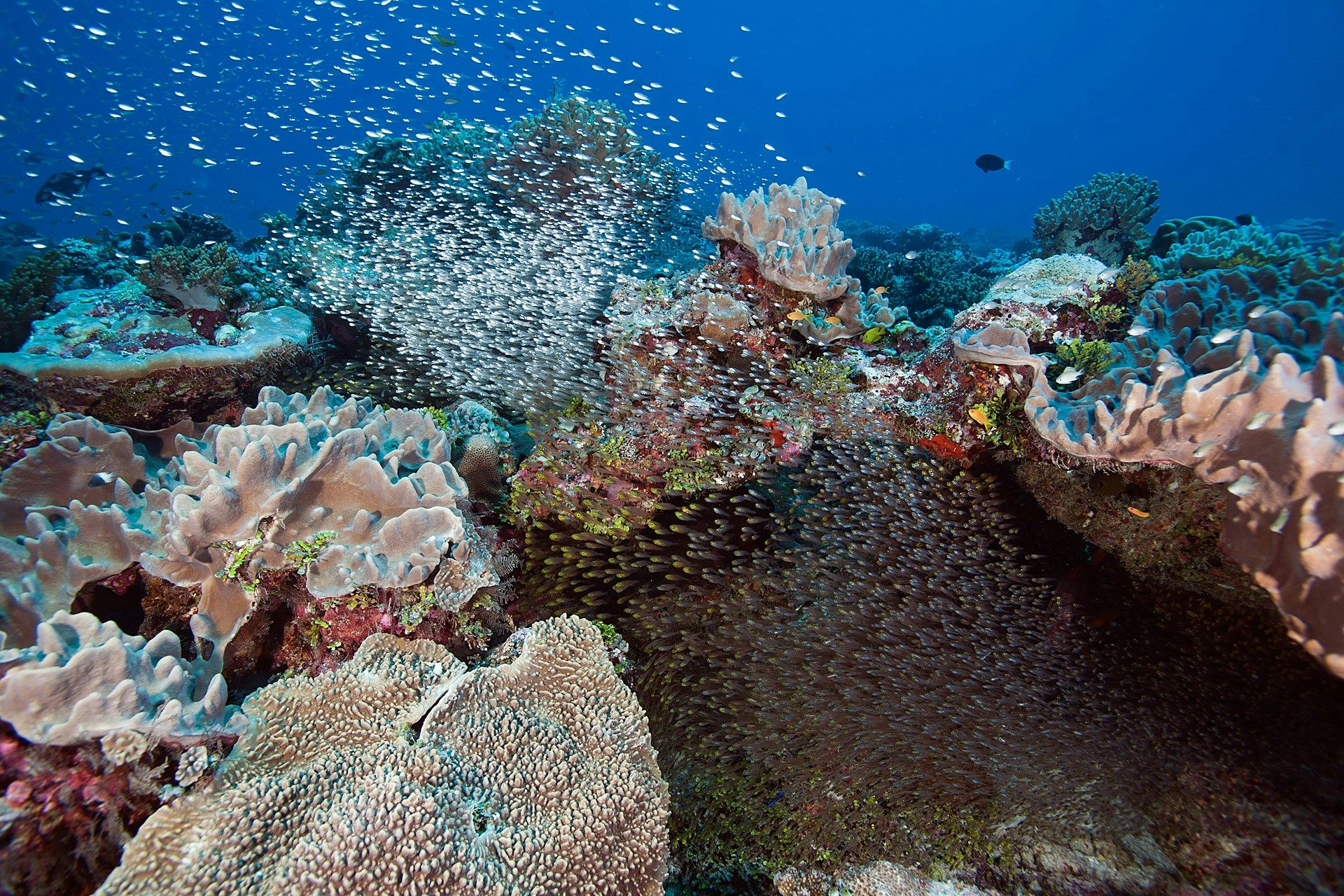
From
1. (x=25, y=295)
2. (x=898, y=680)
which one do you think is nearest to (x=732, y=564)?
(x=898, y=680)

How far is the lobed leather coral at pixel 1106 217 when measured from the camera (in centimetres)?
1075

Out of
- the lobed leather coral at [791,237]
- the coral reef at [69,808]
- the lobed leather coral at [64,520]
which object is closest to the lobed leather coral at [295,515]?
the lobed leather coral at [64,520]

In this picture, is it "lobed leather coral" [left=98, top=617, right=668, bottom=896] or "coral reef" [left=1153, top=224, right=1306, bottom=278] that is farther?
"coral reef" [left=1153, top=224, right=1306, bottom=278]

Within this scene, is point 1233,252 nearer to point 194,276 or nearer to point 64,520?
point 64,520

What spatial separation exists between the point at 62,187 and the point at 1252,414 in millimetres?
21628

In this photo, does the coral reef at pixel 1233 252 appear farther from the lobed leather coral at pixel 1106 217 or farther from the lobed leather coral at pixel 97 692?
the lobed leather coral at pixel 97 692

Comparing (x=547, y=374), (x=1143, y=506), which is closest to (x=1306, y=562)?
(x=1143, y=506)

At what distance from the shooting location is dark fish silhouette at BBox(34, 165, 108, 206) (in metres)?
13.0

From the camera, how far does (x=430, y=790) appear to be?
2768 mm

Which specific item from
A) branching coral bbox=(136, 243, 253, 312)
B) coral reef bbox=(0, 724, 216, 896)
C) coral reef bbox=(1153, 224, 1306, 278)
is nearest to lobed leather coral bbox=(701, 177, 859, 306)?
coral reef bbox=(1153, 224, 1306, 278)

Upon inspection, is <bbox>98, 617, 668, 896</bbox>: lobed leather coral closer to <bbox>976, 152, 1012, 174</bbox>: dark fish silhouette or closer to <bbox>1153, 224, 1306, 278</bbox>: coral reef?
<bbox>1153, 224, 1306, 278</bbox>: coral reef

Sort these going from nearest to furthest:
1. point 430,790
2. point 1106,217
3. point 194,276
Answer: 1. point 430,790
2. point 194,276
3. point 1106,217

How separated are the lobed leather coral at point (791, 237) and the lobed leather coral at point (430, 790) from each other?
156 inches

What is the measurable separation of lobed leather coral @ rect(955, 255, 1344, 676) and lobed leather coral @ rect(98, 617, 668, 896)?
3.48 meters
